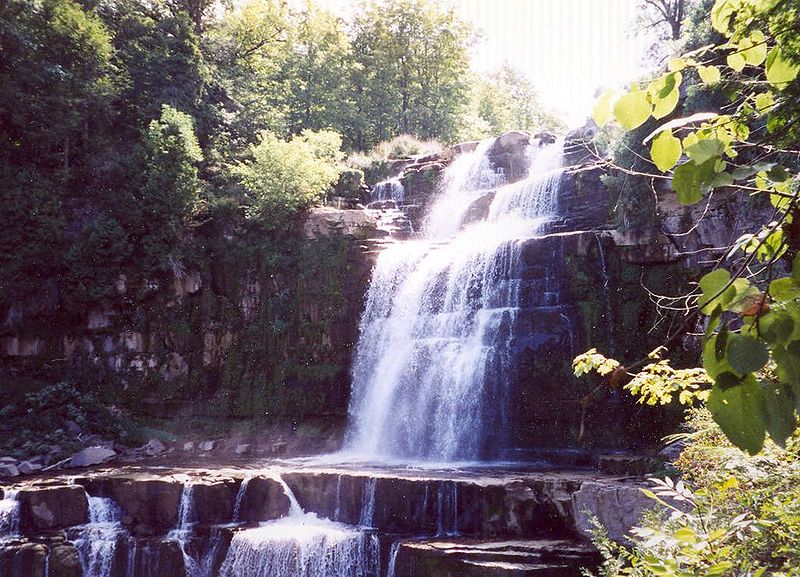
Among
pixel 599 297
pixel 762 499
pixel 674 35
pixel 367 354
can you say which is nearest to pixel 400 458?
pixel 367 354

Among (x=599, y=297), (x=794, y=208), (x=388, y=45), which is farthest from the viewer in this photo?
(x=388, y=45)

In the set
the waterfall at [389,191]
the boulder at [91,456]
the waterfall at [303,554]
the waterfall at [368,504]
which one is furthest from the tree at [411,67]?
the waterfall at [303,554]

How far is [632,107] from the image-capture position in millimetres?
1392

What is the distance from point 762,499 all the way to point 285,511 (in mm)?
8783

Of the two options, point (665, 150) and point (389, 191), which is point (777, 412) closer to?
point (665, 150)

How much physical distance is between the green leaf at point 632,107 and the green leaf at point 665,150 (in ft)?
0.22

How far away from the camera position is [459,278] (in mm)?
14805

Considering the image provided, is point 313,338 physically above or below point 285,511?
above

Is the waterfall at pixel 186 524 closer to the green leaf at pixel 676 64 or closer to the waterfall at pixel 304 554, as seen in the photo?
the waterfall at pixel 304 554

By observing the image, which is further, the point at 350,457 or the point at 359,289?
the point at 359,289

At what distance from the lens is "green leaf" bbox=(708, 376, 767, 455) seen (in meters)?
1.11

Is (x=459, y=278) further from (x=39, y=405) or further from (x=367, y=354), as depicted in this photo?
(x=39, y=405)

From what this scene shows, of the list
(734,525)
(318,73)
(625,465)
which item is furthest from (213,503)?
(318,73)

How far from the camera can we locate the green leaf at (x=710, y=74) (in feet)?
5.40
